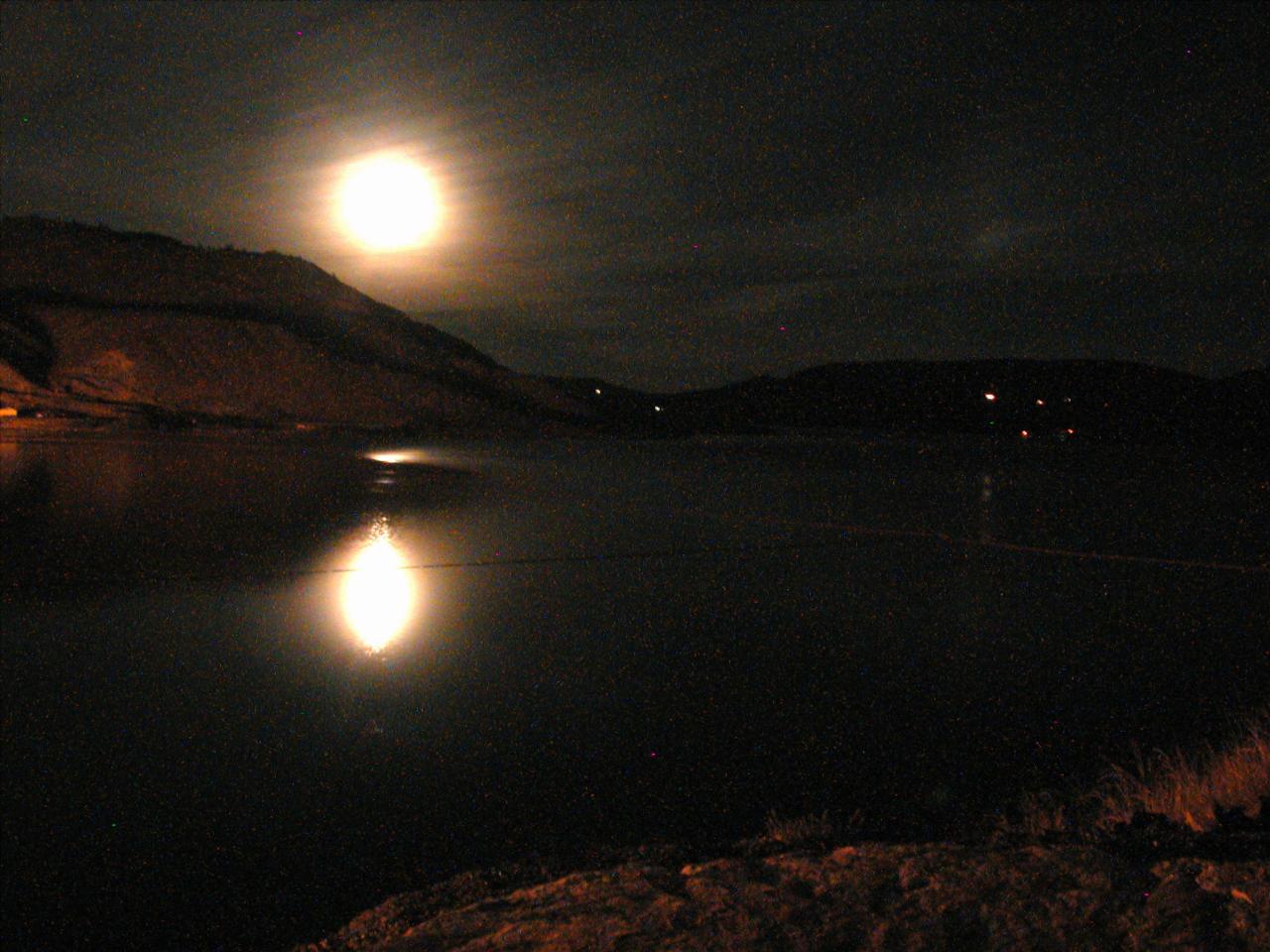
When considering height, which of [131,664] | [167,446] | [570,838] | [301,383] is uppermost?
[301,383]

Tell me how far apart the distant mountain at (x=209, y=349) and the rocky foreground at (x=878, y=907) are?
6070 centimetres

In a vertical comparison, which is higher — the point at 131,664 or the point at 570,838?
the point at 131,664

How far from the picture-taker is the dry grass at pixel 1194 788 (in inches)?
173

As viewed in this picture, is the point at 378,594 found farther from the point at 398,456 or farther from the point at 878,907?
the point at 398,456

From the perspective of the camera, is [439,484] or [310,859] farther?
[439,484]

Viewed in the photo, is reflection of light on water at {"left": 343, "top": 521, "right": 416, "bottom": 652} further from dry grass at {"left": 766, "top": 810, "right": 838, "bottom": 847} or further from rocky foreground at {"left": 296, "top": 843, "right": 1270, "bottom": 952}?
rocky foreground at {"left": 296, "top": 843, "right": 1270, "bottom": 952}

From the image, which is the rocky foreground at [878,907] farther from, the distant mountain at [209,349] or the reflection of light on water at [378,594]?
the distant mountain at [209,349]

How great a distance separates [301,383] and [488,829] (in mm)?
80781

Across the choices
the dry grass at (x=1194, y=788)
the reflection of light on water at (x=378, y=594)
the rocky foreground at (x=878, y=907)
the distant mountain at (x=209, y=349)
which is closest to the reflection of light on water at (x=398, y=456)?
the reflection of light on water at (x=378, y=594)

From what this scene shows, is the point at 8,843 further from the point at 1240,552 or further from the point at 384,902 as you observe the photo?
the point at 1240,552

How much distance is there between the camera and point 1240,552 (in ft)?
48.0

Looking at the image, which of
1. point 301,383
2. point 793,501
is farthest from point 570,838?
point 301,383

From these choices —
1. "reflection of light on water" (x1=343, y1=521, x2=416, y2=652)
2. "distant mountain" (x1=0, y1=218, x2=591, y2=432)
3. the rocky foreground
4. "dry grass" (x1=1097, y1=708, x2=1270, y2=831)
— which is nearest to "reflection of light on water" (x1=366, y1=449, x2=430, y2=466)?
"reflection of light on water" (x1=343, y1=521, x2=416, y2=652)

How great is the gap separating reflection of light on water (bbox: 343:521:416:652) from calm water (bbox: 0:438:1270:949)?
6 centimetres
